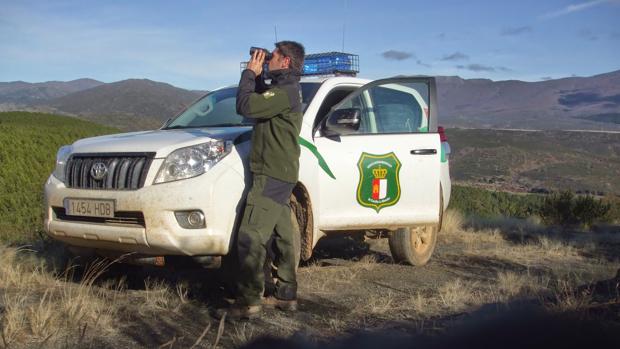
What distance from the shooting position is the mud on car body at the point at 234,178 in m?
4.70

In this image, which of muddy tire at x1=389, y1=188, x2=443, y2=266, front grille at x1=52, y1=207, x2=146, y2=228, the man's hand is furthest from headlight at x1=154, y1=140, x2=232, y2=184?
muddy tire at x1=389, y1=188, x2=443, y2=266

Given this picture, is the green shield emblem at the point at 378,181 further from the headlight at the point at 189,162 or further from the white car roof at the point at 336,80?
the headlight at the point at 189,162

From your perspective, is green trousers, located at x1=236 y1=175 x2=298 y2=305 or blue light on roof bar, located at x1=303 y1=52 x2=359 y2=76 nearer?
green trousers, located at x1=236 y1=175 x2=298 y2=305

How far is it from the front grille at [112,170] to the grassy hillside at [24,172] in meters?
3.36

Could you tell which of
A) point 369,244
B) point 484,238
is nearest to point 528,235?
point 484,238

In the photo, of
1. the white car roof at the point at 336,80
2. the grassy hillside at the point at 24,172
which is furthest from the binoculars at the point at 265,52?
the grassy hillside at the point at 24,172

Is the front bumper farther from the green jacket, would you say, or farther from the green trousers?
the green jacket

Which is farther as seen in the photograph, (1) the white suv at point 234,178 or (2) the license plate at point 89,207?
(2) the license plate at point 89,207

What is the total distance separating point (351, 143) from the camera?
593 centimetres

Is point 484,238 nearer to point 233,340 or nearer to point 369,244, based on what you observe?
point 369,244

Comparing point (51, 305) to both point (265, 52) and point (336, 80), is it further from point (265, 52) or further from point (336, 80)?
point (336, 80)

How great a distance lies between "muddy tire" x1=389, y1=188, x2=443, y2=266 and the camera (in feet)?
22.9

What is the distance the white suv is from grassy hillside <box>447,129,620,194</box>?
111 ft

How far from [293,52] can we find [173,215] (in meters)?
1.43
